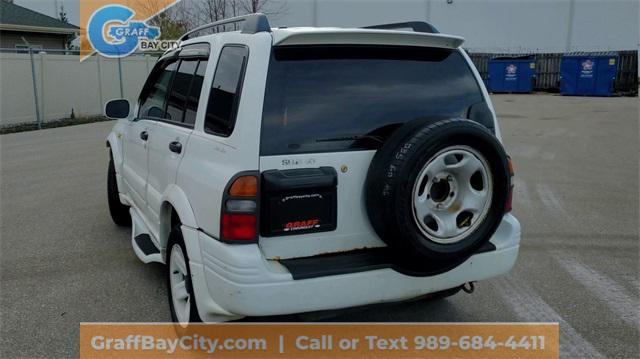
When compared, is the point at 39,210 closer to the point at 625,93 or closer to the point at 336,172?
the point at 336,172

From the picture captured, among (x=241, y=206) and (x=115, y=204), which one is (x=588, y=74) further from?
(x=241, y=206)

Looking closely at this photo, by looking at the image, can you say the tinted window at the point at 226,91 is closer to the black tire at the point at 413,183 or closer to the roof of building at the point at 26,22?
the black tire at the point at 413,183

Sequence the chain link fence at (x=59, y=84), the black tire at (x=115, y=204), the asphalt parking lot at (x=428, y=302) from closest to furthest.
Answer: the asphalt parking lot at (x=428, y=302), the black tire at (x=115, y=204), the chain link fence at (x=59, y=84)

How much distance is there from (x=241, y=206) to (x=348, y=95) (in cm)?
85

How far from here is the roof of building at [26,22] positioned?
2477 cm

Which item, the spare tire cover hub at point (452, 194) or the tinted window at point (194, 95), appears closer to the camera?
the spare tire cover hub at point (452, 194)

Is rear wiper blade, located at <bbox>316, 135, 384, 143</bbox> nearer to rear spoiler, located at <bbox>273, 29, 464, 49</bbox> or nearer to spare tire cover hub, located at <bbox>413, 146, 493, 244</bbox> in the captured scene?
spare tire cover hub, located at <bbox>413, 146, 493, 244</bbox>

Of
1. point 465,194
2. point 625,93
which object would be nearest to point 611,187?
point 465,194

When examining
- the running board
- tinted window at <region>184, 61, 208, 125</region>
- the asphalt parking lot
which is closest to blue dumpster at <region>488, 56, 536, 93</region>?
the asphalt parking lot

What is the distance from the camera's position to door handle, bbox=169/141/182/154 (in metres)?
3.41

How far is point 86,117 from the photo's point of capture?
742 inches

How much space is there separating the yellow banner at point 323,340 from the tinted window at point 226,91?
1.23 meters

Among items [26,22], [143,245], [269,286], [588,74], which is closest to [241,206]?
[269,286]

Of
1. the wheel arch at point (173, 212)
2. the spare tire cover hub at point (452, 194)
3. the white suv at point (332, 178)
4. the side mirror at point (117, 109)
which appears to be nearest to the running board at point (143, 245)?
the wheel arch at point (173, 212)
